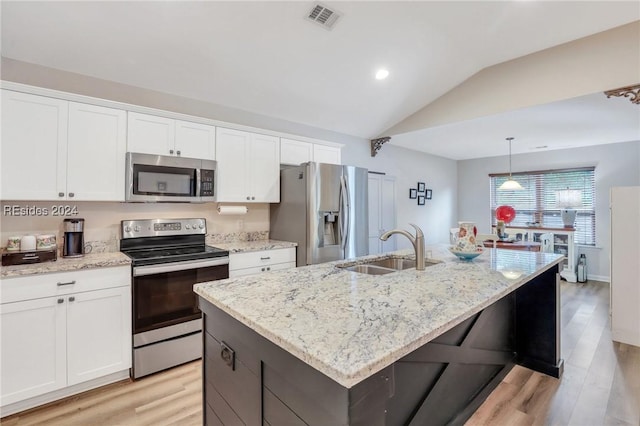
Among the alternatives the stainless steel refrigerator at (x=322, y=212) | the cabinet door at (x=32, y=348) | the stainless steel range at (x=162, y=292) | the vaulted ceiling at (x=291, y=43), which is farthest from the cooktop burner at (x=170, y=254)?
the vaulted ceiling at (x=291, y=43)

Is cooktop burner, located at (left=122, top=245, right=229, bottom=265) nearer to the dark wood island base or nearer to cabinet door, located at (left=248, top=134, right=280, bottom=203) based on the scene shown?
cabinet door, located at (left=248, top=134, right=280, bottom=203)

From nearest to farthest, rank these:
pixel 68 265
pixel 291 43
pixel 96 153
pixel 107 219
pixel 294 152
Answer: pixel 68 265 < pixel 96 153 < pixel 107 219 < pixel 291 43 < pixel 294 152

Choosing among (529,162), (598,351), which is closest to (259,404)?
(598,351)

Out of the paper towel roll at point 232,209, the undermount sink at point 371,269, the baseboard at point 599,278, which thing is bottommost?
the baseboard at point 599,278

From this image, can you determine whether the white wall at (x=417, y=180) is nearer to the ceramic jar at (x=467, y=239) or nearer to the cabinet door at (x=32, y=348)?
the ceramic jar at (x=467, y=239)

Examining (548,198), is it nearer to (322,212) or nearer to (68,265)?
(322,212)

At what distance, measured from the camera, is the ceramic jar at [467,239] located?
208 cm

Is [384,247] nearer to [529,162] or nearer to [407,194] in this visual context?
[407,194]

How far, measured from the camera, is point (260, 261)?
9.75ft

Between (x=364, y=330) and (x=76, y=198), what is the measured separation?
8.00ft

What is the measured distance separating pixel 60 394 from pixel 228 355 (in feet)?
5.78

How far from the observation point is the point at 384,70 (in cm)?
335

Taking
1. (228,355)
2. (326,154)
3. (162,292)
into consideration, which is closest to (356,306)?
(228,355)

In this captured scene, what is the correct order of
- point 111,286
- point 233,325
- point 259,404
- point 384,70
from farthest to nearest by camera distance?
point 384,70, point 111,286, point 233,325, point 259,404
